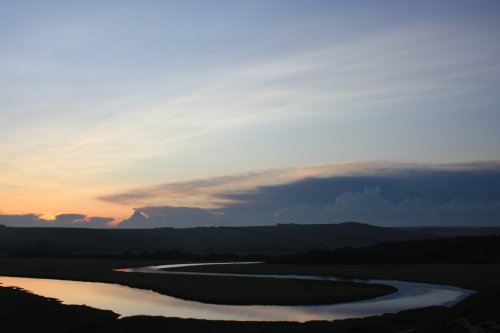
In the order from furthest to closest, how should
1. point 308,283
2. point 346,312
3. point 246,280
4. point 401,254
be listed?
point 401,254 → point 246,280 → point 308,283 → point 346,312

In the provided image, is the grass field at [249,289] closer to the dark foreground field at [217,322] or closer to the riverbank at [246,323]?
the dark foreground field at [217,322]

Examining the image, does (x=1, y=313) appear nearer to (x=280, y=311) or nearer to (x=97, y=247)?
(x=280, y=311)

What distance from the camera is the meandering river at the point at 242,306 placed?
42938 millimetres

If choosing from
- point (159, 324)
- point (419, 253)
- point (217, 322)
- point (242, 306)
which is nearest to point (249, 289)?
point (242, 306)

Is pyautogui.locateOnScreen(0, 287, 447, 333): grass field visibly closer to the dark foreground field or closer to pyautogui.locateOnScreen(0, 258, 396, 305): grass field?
the dark foreground field

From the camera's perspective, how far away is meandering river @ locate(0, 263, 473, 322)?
42938 mm

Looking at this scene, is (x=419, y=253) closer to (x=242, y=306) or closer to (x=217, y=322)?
(x=242, y=306)

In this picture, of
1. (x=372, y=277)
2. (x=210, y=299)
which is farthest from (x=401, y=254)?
(x=210, y=299)

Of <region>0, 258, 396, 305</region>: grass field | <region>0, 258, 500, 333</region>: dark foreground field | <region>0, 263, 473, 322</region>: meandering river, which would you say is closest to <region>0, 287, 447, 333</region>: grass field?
<region>0, 258, 500, 333</region>: dark foreground field

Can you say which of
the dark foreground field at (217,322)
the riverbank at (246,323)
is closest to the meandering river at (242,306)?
the dark foreground field at (217,322)

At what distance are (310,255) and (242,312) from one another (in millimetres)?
71651

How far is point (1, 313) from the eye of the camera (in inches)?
1700

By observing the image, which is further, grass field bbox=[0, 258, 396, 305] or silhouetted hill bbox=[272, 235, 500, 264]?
silhouetted hill bbox=[272, 235, 500, 264]

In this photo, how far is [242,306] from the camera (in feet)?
159
